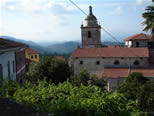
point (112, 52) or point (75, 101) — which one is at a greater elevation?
point (112, 52)

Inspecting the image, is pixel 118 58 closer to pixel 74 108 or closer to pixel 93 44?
pixel 93 44

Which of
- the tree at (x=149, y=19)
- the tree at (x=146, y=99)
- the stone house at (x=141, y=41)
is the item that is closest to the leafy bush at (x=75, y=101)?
the tree at (x=146, y=99)

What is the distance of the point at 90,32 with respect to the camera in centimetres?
4338

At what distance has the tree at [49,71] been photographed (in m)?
17.2

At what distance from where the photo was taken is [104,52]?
3309cm

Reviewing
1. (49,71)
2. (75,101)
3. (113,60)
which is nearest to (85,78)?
(49,71)

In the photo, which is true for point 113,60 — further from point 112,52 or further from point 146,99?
point 146,99

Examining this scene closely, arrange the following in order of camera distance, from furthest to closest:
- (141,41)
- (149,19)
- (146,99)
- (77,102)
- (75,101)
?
(141,41) < (149,19) < (146,99) < (75,101) < (77,102)

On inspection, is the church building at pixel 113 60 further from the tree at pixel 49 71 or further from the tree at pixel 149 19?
the tree at pixel 149 19

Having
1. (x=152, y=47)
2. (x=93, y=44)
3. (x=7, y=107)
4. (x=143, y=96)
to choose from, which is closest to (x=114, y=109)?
(x=7, y=107)

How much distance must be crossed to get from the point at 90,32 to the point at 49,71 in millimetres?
27450

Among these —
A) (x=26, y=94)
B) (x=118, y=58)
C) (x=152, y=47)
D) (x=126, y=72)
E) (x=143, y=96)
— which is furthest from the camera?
(x=152, y=47)

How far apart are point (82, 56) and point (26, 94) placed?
27.5 m

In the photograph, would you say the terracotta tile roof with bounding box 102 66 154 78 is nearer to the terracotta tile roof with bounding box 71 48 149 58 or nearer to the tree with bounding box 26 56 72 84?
the terracotta tile roof with bounding box 71 48 149 58
